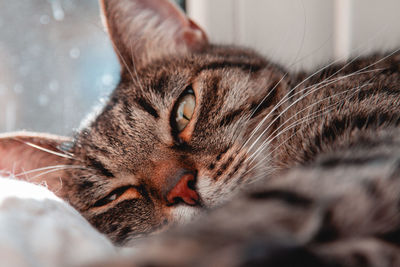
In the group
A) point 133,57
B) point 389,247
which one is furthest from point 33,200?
point 133,57

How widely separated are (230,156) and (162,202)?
0.19 metres

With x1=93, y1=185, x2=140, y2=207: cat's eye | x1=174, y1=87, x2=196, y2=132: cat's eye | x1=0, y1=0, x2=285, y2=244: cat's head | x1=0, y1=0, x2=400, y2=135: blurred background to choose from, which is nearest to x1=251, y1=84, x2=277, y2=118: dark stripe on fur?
x1=0, y1=0, x2=285, y2=244: cat's head

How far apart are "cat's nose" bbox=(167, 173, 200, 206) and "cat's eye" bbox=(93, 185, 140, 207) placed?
0.54 ft

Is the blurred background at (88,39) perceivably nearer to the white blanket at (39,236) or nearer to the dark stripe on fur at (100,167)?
the dark stripe on fur at (100,167)

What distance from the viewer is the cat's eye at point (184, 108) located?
976 millimetres

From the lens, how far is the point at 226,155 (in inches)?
32.4

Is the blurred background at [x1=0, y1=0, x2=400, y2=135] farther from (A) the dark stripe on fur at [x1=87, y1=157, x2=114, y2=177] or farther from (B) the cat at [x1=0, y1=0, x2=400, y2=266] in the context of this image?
(A) the dark stripe on fur at [x1=87, y1=157, x2=114, y2=177]

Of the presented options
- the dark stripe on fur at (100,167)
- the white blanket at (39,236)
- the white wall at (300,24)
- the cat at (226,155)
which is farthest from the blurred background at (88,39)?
the white blanket at (39,236)

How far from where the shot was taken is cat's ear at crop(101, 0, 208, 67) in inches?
45.9

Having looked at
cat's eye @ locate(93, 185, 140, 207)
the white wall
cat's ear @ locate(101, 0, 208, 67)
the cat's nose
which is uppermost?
the white wall

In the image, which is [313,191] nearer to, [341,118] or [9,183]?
[341,118]

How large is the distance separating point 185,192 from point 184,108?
277 millimetres

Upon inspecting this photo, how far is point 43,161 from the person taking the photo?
3.65ft

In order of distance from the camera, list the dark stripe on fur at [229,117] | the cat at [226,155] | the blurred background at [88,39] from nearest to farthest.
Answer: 1. the cat at [226,155]
2. the dark stripe on fur at [229,117]
3. the blurred background at [88,39]
